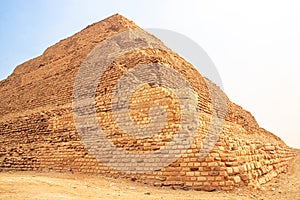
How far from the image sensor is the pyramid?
22.3 ft

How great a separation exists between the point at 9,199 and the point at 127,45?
30.4 feet

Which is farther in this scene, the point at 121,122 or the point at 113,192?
the point at 121,122

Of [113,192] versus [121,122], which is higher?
[121,122]

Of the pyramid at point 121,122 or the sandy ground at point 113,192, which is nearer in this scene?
the sandy ground at point 113,192

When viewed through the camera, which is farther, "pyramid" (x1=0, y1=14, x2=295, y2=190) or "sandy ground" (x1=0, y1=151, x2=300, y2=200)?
"pyramid" (x1=0, y1=14, x2=295, y2=190)

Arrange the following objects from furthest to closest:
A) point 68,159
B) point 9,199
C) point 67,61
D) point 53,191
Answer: point 67,61
point 68,159
point 53,191
point 9,199

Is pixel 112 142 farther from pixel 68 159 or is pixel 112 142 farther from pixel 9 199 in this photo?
pixel 9 199

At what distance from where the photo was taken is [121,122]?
8.80 meters

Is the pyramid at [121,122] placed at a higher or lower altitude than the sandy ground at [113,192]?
higher

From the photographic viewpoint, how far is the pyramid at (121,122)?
22.3ft

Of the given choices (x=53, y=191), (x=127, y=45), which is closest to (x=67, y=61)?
(x=127, y=45)

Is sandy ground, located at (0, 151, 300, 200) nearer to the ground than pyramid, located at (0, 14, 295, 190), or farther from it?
nearer to the ground

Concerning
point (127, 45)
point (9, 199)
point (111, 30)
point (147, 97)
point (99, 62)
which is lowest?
point (9, 199)

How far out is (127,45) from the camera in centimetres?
1281
